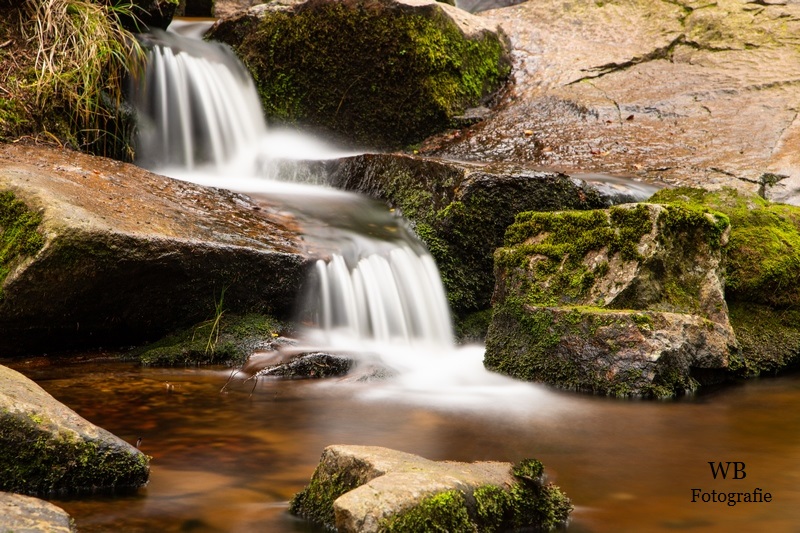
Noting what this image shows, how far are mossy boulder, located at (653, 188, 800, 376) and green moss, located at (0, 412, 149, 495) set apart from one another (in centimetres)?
390

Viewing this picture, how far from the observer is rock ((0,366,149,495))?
2.41 meters

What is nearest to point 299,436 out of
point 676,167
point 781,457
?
point 781,457

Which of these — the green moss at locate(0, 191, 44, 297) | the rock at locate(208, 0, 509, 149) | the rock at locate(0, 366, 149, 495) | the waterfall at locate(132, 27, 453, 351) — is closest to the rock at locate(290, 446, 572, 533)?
the rock at locate(0, 366, 149, 495)

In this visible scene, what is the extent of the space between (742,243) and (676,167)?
2434 millimetres

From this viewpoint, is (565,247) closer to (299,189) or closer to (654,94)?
(299,189)

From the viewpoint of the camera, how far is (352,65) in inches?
347

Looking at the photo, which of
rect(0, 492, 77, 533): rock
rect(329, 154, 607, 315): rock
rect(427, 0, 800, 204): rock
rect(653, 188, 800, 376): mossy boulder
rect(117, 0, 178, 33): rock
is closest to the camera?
rect(0, 492, 77, 533): rock

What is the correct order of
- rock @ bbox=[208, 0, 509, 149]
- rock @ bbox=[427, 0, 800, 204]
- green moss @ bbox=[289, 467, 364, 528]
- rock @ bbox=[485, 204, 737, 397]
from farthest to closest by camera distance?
rock @ bbox=[208, 0, 509, 149] < rock @ bbox=[427, 0, 800, 204] < rock @ bbox=[485, 204, 737, 397] < green moss @ bbox=[289, 467, 364, 528]

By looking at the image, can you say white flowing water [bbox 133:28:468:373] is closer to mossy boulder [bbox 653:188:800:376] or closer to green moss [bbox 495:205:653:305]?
green moss [bbox 495:205:653:305]

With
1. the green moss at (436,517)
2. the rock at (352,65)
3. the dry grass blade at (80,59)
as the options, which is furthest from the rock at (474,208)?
the green moss at (436,517)

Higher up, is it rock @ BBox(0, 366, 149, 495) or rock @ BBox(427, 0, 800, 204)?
rock @ BBox(427, 0, 800, 204)

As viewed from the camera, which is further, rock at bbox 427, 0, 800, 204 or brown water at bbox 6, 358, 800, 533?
rock at bbox 427, 0, 800, 204

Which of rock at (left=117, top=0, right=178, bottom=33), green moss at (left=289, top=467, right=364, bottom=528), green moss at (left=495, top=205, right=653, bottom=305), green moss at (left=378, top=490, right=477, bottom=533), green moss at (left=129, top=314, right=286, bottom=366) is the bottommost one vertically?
green moss at (left=129, top=314, right=286, bottom=366)

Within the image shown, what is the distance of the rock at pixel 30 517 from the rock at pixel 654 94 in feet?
18.6
